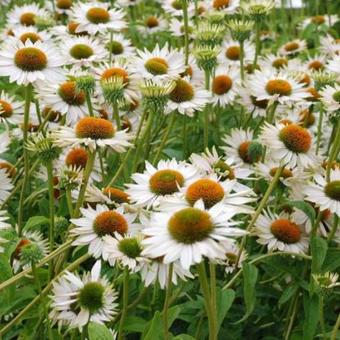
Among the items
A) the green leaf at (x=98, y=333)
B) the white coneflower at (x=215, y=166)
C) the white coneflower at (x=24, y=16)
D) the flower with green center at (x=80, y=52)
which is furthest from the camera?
the white coneflower at (x=24, y=16)

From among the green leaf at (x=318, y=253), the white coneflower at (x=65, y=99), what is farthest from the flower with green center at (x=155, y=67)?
the green leaf at (x=318, y=253)

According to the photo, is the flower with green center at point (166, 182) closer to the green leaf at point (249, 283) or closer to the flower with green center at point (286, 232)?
the green leaf at point (249, 283)

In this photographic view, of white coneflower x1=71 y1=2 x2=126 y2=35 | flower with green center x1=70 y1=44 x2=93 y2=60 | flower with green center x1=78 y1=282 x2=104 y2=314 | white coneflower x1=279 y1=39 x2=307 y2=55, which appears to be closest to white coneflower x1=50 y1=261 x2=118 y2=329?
flower with green center x1=78 y1=282 x2=104 y2=314

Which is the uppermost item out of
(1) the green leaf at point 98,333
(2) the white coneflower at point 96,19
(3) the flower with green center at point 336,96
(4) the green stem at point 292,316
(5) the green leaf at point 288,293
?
(2) the white coneflower at point 96,19

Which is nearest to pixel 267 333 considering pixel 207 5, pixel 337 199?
pixel 337 199

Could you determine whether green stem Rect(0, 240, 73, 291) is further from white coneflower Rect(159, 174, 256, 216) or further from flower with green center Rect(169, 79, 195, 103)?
flower with green center Rect(169, 79, 195, 103)

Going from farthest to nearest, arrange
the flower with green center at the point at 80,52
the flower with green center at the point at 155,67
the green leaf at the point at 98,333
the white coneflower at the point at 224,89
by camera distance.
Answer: the white coneflower at the point at 224,89
the flower with green center at the point at 80,52
the flower with green center at the point at 155,67
the green leaf at the point at 98,333
